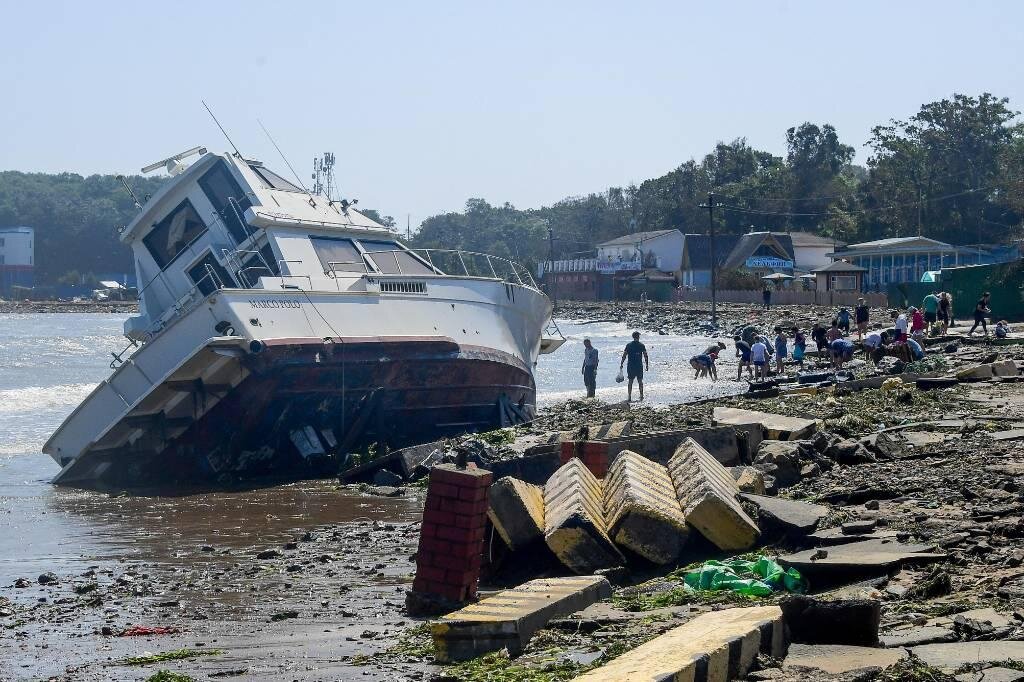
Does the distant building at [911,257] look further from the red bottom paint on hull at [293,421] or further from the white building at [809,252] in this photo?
the red bottom paint on hull at [293,421]

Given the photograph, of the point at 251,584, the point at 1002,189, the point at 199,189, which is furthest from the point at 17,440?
the point at 1002,189

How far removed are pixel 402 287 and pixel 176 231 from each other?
13.3ft

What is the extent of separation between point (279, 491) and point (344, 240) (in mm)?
5340

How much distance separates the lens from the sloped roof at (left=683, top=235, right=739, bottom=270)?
325 feet

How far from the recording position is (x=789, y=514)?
9.01 m

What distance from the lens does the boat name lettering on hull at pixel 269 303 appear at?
17359 mm

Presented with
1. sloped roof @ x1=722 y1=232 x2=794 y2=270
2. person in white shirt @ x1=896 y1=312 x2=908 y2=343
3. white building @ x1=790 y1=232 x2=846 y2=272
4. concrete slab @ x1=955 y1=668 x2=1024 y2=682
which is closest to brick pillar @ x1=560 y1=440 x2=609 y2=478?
concrete slab @ x1=955 y1=668 x2=1024 y2=682

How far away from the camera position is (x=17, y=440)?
27.2 meters

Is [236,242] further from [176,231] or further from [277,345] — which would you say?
[277,345]

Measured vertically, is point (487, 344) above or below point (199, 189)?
below

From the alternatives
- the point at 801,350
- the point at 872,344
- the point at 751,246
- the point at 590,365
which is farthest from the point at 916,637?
the point at 751,246

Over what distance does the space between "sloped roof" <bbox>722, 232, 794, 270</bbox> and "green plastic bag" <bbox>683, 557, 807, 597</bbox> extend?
8776 cm

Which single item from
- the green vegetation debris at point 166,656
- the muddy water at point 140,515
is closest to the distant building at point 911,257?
the muddy water at point 140,515

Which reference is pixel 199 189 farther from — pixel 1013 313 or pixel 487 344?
pixel 1013 313
